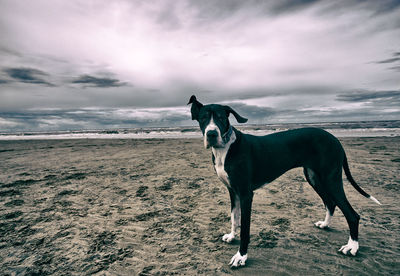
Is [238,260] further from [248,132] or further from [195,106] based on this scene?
[248,132]

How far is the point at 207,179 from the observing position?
7.16m

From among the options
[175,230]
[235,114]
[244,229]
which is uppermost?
[235,114]

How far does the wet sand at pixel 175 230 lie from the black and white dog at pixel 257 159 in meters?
0.36

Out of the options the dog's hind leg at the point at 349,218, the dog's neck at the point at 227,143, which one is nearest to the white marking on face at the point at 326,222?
the dog's hind leg at the point at 349,218

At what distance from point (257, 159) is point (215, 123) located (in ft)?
2.88

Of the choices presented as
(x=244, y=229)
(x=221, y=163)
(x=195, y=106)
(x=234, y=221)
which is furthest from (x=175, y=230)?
(x=195, y=106)

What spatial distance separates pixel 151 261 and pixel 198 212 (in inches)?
68.4

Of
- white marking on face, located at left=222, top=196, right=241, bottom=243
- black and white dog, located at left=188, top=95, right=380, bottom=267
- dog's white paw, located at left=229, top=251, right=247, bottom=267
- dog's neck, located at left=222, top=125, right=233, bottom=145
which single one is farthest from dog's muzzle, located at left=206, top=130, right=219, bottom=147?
dog's white paw, located at left=229, top=251, right=247, bottom=267

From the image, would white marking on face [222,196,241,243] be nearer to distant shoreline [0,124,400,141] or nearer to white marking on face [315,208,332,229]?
white marking on face [315,208,332,229]

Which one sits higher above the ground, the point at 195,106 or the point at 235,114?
the point at 195,106

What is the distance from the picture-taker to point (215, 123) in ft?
9.37

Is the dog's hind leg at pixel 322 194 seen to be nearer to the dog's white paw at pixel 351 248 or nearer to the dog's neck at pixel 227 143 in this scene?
the dog's white paw at pixel 351 248

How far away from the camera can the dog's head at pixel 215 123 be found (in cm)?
275

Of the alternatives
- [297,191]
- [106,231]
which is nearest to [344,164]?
[297,191]
